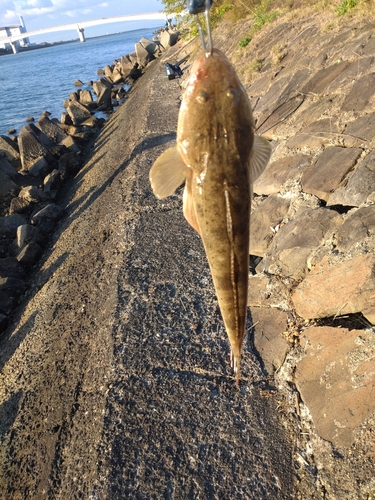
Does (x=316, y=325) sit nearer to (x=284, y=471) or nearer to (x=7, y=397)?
(x=284, y=471)

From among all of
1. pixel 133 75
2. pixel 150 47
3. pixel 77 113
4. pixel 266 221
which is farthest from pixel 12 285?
pixel 150 47

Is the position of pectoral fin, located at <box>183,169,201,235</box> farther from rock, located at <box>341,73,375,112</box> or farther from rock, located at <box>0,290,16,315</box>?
rock, located at <box>0,290,16,315</box>

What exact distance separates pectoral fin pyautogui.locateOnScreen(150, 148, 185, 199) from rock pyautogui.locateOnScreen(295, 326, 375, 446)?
77.4 inches

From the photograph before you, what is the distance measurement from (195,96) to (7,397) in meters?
4.07

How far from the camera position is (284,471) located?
281 centimetres

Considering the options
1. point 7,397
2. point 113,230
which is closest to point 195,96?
point 7,397

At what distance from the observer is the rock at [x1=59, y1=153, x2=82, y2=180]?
1170cm

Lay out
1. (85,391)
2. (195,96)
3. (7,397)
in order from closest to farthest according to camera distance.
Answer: (195,96) → (85,391) → (7,397)

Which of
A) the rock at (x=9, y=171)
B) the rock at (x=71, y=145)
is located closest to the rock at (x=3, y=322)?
the rock at (x=9, y=171)

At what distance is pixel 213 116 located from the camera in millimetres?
1595

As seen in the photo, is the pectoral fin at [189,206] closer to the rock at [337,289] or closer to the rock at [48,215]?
the rock at [337,289]

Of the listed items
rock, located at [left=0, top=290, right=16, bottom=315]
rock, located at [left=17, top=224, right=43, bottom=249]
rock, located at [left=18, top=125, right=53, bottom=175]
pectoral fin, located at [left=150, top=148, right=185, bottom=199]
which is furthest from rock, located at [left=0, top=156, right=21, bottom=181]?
pectoral fin, located at [left=150, top=148, right=185, bottom=199]

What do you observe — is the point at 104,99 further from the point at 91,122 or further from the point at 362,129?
the point at 362,129

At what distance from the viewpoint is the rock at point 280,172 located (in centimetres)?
462
